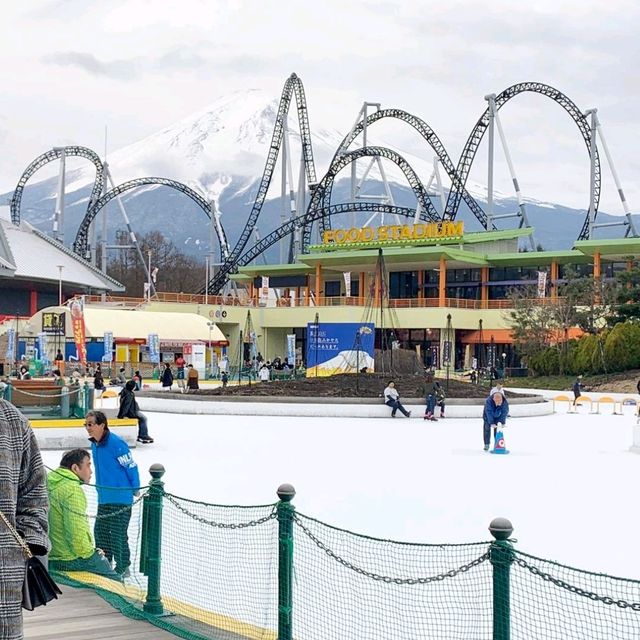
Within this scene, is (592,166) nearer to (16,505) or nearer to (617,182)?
(617,182)

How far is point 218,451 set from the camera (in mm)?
16750

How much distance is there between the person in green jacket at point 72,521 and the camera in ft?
20.6

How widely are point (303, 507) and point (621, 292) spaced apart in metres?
34.3

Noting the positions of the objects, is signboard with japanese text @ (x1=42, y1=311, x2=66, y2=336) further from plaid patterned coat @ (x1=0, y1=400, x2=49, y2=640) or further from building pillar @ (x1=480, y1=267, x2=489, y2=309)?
plaid patterned coat @ (x1=0, y1=400, x2=49, y2=640)

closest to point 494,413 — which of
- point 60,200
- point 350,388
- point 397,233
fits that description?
point 350,388

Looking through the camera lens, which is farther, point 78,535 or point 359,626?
point 78,535

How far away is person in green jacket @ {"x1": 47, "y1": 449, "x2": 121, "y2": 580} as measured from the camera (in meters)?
6.27

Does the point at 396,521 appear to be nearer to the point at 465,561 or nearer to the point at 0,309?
the point at 465,561

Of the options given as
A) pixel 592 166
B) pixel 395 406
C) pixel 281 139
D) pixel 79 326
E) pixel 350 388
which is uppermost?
pixel 281 139

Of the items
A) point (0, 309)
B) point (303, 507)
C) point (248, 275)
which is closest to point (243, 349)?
point (248, 275)

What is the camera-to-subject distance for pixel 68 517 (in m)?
6.39

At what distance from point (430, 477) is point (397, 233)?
45531 millimetres

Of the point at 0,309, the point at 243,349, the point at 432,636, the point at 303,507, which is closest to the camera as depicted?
the point at 432,636

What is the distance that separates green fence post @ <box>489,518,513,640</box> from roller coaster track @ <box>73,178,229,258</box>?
211 feet
